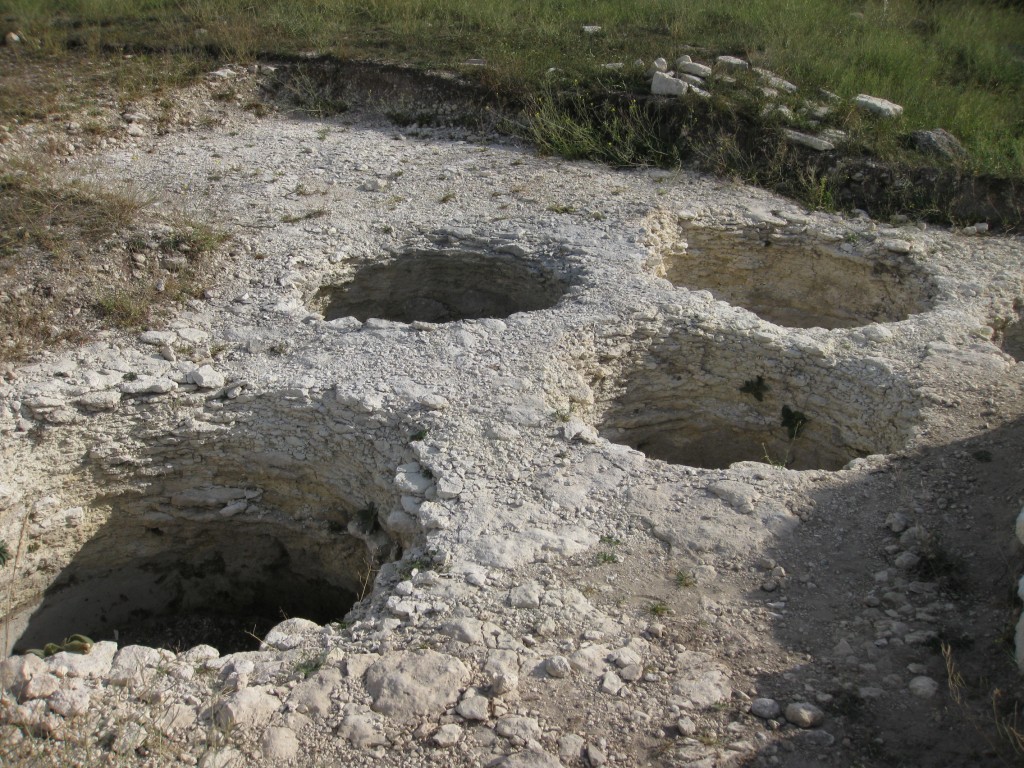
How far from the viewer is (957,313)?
7.21 meters

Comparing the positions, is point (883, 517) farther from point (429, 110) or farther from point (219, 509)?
point (429, 110)

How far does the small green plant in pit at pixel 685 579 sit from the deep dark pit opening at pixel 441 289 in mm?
3733

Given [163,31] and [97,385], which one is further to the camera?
[163,31]

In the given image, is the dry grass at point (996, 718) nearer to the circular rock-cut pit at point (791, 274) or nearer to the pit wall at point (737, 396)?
the pit wall at point (737, 396)

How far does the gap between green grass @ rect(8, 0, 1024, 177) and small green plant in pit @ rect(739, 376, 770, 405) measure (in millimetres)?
4557

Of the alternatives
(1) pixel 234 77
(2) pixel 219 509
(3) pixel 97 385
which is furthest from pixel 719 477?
(1) pixel 234 77

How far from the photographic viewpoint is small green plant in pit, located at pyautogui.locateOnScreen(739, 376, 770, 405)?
22.7ft

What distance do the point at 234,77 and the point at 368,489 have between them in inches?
307

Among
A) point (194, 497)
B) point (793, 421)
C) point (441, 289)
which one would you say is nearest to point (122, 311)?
point (194, 497)

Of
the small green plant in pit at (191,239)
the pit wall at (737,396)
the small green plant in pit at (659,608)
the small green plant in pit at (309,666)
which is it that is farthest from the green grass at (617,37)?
the small green plant in pit at (309,666)

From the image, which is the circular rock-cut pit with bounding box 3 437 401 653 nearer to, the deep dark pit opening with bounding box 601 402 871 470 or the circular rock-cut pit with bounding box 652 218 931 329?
the deep dark pit opening with bounding box 601 402 871 470

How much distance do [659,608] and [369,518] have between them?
2.55m

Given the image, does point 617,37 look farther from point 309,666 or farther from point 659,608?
point 309,666

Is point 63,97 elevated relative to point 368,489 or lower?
elevated
